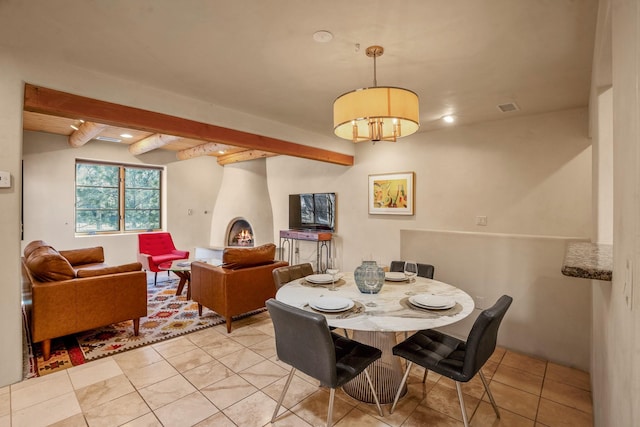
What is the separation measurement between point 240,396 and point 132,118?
8.16ft

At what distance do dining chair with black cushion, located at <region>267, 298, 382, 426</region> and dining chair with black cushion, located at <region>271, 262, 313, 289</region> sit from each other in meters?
0.88

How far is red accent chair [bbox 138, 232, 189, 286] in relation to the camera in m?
5.42

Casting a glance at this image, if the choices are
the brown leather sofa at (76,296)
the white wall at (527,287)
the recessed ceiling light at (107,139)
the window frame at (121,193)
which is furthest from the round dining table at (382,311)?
the window frame at (121,193)

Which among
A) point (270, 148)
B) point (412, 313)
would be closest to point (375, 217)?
point (270, 148)

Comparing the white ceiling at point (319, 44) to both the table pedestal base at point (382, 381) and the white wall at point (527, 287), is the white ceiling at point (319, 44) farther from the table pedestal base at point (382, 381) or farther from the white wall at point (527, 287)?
the table pedestal base at point (382, 381)

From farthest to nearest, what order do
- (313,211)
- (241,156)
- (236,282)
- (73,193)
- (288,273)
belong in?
(241,156)
(313,211)
(73,193)
(236,282)
(288,273)

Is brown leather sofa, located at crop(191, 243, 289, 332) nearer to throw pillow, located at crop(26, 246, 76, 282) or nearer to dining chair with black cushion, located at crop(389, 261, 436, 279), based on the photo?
throw pillow, located at crop(26, 246, 76, 282)

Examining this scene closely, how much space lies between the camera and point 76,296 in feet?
9.29

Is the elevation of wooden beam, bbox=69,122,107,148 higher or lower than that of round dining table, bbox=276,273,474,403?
higher

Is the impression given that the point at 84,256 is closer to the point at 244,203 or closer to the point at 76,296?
the point at 76,296

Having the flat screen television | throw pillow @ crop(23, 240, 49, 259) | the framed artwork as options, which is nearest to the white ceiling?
the framed artwork

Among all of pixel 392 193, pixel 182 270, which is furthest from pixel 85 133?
pixel 392 193

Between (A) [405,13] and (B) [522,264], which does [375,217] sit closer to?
(B) [522,264]

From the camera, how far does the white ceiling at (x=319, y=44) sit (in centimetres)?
176
